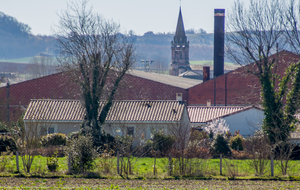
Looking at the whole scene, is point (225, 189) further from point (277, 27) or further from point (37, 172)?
point (277, 27)

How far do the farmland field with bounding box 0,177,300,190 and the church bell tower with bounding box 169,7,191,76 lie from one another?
8619 centimetres

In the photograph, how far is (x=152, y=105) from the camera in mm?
34750

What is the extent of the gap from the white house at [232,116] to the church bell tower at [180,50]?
6274 cm

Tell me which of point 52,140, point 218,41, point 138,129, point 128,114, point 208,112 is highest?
point 218,41

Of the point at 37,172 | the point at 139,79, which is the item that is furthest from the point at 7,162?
the point at 139,79

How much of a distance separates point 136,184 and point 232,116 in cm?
2256

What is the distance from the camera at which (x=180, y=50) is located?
106 m

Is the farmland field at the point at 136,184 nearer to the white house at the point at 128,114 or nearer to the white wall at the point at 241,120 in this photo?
the white house at the point at 128,114

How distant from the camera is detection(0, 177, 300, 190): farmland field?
574 inches

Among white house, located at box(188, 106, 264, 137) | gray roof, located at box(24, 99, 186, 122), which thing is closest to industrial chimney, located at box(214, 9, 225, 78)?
white house, located at box(188, 106, 264, 137)

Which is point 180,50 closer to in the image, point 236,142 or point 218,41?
point 218,41

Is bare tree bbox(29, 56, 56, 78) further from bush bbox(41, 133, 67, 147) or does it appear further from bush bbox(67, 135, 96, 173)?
bush bbox(67, 135, 96, 173)

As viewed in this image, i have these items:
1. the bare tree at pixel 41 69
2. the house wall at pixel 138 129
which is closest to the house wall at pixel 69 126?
the house wall at pixel 138 129

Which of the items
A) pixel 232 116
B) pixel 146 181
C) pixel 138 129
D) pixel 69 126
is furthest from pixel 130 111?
pixel 146 181
